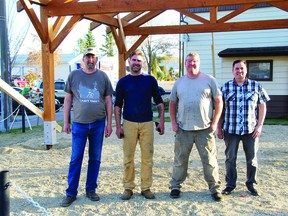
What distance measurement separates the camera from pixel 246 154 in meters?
4.36

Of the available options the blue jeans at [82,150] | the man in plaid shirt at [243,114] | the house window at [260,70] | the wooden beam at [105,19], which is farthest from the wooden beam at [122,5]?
the house window at [260,70]

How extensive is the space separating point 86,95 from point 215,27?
5.77 metres

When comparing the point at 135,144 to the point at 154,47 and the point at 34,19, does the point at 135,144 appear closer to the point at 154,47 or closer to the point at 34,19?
the point at 34,19

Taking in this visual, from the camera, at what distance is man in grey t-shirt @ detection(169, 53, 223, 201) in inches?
161

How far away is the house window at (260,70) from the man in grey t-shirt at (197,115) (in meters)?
9.72

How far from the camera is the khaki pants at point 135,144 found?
4.24 meters

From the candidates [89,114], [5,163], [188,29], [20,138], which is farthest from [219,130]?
[20,138]

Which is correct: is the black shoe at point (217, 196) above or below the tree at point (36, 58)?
below

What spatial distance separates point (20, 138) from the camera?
926 cm

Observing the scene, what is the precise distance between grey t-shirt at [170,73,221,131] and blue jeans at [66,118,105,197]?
1054mm

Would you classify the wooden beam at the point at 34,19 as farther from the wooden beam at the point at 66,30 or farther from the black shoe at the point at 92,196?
the black shoe at the point at 92,196

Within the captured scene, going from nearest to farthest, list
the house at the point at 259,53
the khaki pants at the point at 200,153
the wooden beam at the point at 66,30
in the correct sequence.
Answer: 1. the khaki pants at the point at 200,153
2. the wooden beam at the point at 66,30
3. the house at the point at 259,53

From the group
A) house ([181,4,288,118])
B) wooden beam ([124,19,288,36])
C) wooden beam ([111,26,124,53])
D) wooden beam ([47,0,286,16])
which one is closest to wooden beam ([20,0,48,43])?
wooden beam ([47,0,286,16])

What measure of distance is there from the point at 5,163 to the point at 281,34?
11351mm
